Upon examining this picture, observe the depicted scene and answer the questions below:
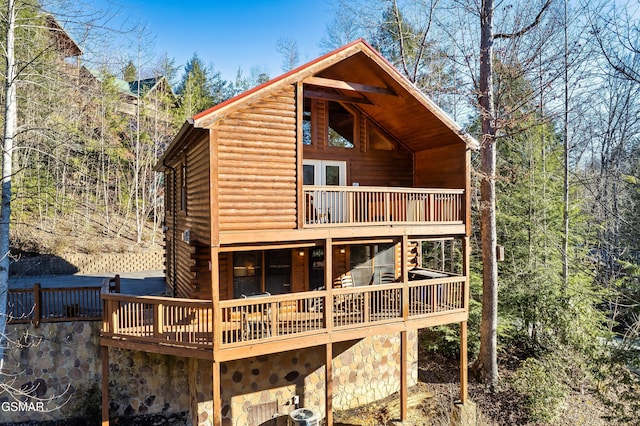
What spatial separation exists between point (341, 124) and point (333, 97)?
1131 mm

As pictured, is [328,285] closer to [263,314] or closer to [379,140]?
[263,314]

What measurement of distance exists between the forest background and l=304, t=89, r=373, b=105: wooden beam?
3.14 metres

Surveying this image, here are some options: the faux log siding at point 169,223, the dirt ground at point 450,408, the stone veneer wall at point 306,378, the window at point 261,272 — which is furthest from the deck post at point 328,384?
the faux log siding at point 169,223

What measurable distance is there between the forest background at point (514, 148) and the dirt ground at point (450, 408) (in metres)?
0.46

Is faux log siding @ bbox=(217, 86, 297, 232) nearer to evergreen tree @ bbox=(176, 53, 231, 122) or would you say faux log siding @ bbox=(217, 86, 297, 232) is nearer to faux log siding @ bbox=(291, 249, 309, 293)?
faux log siding @ bbox=(291, 249, 309, 293)

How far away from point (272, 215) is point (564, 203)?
13.5 metres

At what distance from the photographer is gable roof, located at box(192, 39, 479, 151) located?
8664 millimetres

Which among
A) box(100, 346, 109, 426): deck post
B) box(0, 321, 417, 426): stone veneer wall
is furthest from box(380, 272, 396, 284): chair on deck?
box(100, 346, 109, 426): deck post

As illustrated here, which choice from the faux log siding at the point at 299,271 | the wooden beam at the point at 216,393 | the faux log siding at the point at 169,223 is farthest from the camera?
the faux log siding at the point at 169,223

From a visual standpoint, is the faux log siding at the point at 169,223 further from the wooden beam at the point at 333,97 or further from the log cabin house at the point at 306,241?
the wooden beam at the point at 333,97

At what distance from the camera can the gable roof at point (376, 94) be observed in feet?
28.4

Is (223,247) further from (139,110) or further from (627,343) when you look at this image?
(139,110)

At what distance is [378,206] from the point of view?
10.4 m

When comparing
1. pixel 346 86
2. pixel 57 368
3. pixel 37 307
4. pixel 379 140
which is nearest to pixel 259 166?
pixel 346 86
